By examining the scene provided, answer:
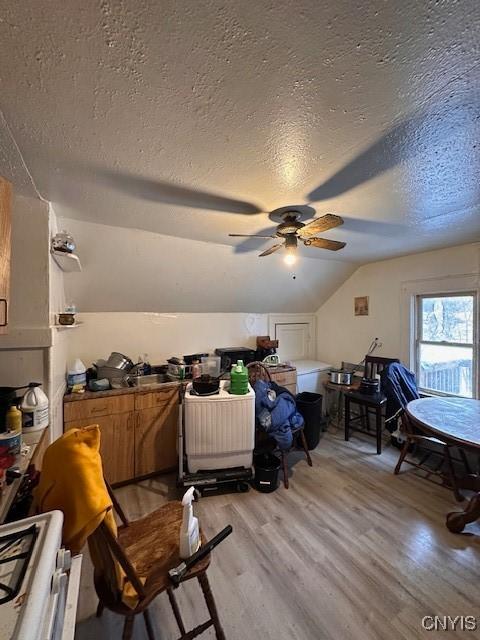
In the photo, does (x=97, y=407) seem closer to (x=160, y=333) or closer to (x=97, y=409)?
(x=97, y=409)

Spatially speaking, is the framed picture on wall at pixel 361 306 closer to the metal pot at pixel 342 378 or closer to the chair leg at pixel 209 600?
the metal pot at pixel 342 378

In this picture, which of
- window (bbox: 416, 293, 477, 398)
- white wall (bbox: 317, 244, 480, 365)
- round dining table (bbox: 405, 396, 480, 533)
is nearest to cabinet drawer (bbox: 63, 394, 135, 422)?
round dining table (bbox: 405, 396, 480, 533)

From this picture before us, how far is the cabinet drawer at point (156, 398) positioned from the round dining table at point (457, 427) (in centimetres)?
221

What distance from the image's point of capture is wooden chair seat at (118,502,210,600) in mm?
1053

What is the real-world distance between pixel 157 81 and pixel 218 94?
20 cm

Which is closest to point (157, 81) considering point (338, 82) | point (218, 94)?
point (218, 94)

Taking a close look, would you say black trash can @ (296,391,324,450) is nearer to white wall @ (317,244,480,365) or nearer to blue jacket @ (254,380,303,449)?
blue jacket @ (254,380,303,449)

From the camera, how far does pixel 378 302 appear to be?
3.68m

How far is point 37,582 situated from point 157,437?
211cm

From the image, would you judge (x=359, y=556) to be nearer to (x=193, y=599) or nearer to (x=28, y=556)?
(x=193, y=599)

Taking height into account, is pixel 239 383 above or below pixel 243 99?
below

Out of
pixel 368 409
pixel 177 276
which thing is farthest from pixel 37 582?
pixel 368 409

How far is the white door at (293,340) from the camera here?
4262 mm

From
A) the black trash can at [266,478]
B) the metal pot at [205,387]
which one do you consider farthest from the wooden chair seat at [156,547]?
the black trash can at [266,478]
